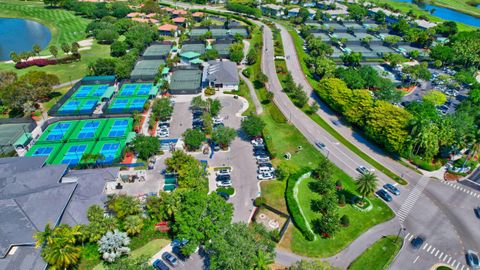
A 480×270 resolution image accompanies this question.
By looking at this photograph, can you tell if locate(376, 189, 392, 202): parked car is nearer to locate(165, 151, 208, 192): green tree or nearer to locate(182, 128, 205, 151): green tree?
locate(165, 151, 208, 192): green tree

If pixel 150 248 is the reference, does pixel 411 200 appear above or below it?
below

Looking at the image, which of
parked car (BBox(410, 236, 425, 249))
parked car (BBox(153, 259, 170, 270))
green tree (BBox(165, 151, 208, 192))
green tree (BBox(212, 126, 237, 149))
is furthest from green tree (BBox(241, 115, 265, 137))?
parked car (BBox(410, 236, 425, 249))

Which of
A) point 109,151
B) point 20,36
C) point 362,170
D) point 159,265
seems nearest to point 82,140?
point 109,151

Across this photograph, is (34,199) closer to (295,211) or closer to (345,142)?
(295,211)

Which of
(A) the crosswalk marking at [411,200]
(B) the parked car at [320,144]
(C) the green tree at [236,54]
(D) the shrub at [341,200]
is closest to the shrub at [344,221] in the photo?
(D) the shrub at [341,200]

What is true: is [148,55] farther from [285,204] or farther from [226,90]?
[285,204]

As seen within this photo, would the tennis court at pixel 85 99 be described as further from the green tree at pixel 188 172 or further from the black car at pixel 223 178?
the black car at pixel 223 178
